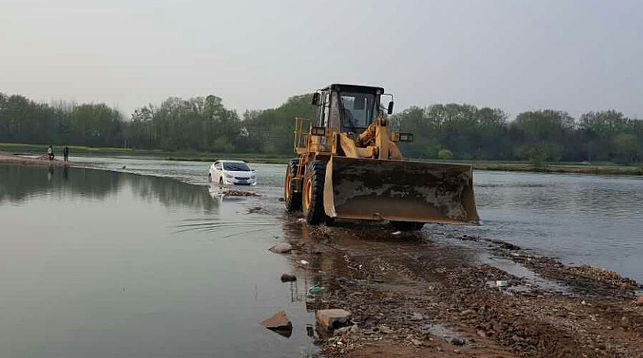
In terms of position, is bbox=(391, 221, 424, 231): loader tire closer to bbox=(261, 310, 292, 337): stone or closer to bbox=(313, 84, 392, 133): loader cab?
bbox=(313, 84, 392, 133): loader cab

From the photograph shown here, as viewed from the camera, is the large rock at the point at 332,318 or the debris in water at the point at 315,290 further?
the debris in water at the point at 315,290

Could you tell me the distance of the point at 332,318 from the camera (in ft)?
21.2

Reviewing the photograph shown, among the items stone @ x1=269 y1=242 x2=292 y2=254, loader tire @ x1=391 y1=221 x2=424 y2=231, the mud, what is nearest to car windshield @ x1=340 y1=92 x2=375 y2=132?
loader tire @ x1=391 y1=221 x2=424 y2=231

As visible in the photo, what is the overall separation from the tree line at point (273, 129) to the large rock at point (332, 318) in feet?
299

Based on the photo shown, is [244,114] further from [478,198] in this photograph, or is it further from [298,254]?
[298,254]


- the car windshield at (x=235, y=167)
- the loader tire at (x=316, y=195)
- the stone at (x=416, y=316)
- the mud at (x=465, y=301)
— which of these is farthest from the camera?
the car windshield at (x=235, y=167)

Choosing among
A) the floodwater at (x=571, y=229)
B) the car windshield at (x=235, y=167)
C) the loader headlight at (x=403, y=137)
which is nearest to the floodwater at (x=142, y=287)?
the loader headlight at (x=403, y=137)

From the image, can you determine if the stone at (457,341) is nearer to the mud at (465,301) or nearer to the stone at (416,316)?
the mud at (465,301)

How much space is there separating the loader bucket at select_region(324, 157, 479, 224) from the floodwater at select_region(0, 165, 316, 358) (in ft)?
6.03

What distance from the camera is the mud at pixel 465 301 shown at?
5.89 meters

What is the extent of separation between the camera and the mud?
232 inches

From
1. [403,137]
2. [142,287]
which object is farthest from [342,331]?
[403,137]

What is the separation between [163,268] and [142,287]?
124 cm

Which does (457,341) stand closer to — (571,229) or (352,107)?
(352,107)
